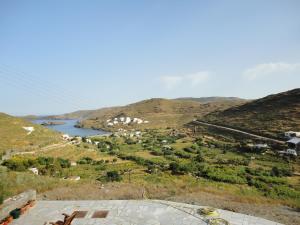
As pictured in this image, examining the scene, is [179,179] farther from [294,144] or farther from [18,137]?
[18,137]

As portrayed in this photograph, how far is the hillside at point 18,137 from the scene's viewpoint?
142ft

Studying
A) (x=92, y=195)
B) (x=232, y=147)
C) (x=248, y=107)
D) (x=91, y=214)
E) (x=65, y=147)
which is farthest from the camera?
(x=248, y=107)

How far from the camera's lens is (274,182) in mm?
26766

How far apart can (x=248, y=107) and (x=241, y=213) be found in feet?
285

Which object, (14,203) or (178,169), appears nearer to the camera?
(14,203)

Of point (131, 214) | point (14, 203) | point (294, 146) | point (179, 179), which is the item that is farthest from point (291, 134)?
point (14, 203)

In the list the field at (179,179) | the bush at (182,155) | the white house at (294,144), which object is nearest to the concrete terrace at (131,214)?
the field at (179,179)

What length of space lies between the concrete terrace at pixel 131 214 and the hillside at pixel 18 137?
3296cm

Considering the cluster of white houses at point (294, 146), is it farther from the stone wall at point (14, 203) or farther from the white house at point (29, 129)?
the white house at point (29, 129)

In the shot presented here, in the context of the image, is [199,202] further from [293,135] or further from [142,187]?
[293,135]

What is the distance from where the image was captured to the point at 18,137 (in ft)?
164

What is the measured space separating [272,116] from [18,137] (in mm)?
61443

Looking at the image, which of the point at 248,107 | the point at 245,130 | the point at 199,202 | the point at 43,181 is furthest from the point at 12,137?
the point at 248,107

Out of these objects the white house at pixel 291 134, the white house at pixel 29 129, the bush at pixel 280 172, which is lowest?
the bush at pixel 280 172
